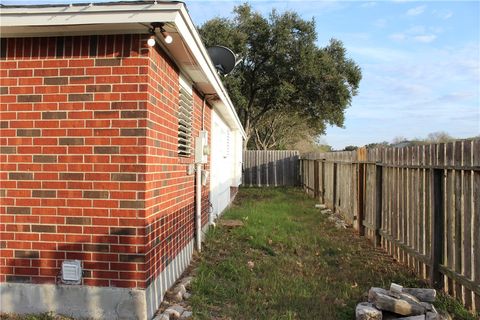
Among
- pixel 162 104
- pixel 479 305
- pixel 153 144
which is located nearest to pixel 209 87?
pixel 162 104

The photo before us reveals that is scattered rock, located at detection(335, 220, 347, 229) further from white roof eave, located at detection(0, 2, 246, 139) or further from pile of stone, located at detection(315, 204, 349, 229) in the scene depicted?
white roof eave, located at detection(0, 2, 246, 139)

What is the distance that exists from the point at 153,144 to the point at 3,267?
179 centimetres

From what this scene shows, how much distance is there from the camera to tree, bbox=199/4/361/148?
2344 cm

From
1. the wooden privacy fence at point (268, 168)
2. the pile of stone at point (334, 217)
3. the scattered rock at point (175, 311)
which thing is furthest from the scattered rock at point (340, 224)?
the wooden privacy fence at point (268, 168)

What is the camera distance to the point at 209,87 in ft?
23.4

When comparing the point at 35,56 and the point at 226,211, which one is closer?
the point at 35,56

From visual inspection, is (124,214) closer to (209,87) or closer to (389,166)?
(209,87)

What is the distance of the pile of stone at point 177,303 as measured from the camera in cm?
419

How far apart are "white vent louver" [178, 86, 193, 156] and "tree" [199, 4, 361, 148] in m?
16.9

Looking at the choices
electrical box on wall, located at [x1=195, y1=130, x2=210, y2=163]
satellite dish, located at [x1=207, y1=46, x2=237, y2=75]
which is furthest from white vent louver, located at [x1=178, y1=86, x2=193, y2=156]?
satellite dish, located at [x1=207, y1=46, x2=237, y2=75]

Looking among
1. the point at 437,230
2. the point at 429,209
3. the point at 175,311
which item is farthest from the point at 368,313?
the point at 429,209

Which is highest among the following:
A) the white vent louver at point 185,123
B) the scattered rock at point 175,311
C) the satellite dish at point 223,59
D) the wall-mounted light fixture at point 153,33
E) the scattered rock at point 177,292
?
the satellite dish at point 223,59

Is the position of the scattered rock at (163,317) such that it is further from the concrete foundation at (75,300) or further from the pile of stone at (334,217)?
the pile of stone at (334,217)

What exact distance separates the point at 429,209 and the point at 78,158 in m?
3.94
